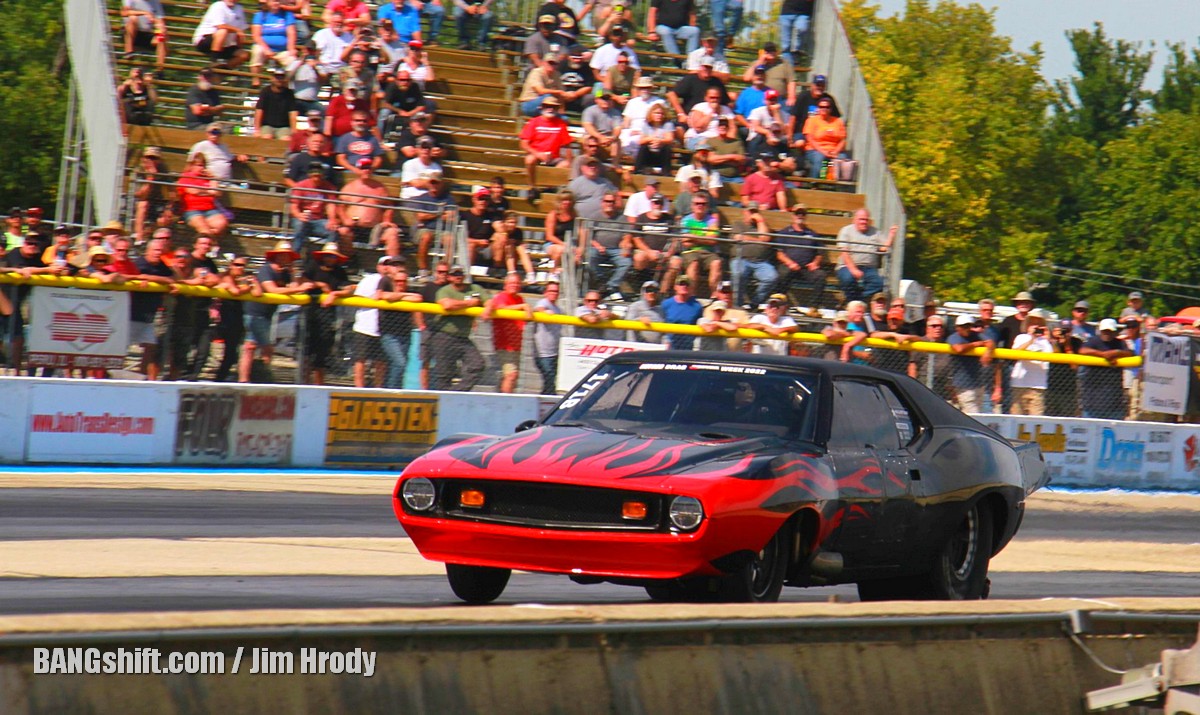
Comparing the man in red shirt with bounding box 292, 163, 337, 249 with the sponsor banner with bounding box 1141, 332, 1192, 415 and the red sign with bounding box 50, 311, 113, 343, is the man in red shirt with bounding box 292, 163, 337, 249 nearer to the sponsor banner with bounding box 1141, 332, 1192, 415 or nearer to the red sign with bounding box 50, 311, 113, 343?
the red sign with bounding box 50, 311, 113, 343

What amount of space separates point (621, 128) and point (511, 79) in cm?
381

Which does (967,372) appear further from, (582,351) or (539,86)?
(539,86)

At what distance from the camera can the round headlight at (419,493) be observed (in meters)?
7.13

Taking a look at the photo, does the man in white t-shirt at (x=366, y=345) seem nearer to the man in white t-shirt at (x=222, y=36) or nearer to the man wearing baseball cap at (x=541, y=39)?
the man in white t-shirt at (x=222, y=36)

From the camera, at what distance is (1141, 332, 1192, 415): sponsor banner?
19109 millimetres

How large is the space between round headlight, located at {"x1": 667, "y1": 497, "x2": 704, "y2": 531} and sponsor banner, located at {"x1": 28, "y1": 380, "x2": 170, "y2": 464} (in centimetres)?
919

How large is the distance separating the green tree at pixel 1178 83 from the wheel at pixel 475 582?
9184 centimetres

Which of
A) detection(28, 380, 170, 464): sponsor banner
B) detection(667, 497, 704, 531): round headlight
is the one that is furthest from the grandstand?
detection(667, 497, 704, 531): round headlight

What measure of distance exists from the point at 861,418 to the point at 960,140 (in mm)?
58389

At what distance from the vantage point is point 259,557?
9.59 m

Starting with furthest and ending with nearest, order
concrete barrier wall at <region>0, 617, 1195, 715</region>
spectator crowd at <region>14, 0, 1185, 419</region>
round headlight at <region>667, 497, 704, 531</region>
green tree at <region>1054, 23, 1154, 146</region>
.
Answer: green tree at <region>1054, 23, 1154, 146</region>, spectator crowd at <region>14, 0, 1185, 419</region>, round headlight at <region>667, 497, 704, 531</region>, concrete barrier wall at <region>0, 617, 1195, 715</region>

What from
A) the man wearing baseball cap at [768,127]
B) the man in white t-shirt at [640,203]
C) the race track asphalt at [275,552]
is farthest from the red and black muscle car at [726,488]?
the man wearing baseball cap at [768,127]

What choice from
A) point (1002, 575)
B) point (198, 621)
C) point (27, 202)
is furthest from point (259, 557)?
point (27, 202)

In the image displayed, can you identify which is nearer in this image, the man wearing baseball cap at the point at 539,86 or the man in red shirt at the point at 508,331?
the man in red shirt at the point at 508,331
